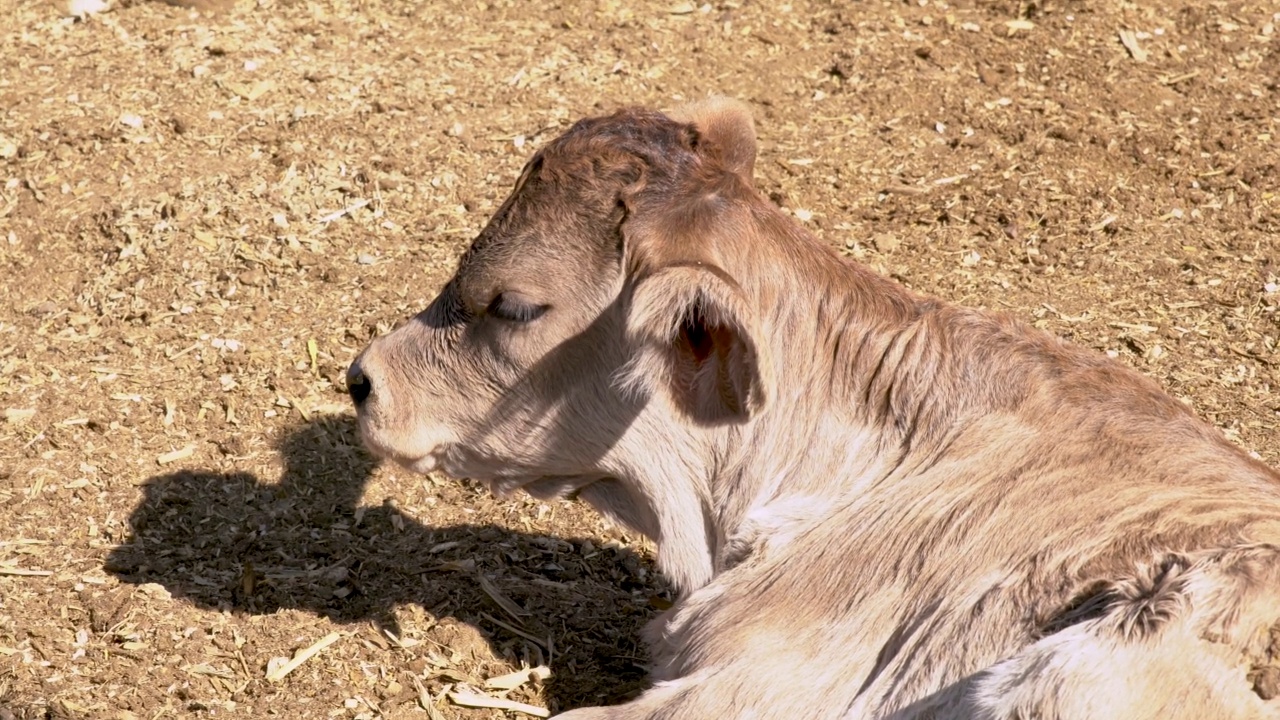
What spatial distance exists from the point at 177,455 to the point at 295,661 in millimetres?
1409

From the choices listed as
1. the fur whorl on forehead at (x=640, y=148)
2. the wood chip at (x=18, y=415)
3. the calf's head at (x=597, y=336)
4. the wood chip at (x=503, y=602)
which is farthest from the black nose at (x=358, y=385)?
the wood chip at (x=18, y=415)

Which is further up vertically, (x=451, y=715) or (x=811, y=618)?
(x=811, y=618)

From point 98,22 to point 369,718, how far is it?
5739 millimetres

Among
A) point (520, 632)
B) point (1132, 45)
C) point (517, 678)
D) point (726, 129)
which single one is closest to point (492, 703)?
point (517, 678)

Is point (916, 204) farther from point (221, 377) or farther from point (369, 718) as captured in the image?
point (369, 718)

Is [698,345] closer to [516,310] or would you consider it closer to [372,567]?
[516,310]

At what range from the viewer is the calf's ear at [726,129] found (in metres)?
4.51

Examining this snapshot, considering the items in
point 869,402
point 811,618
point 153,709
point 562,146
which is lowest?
point 153,709

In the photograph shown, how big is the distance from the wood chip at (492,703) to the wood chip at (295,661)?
20.4 inches

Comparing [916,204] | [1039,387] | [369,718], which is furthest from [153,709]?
[916,204]

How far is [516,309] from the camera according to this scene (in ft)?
14.5

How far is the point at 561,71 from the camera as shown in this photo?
28.0 feet

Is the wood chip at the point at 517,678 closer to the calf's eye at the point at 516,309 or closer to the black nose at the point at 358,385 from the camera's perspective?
the black nose at the point at 358,385

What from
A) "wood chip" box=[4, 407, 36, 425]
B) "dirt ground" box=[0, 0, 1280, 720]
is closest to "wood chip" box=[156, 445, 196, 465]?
"dirt ground" box=[0, 0, 1280, 720]
